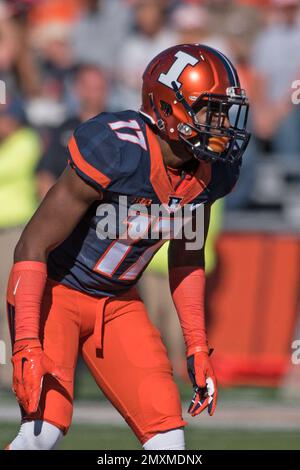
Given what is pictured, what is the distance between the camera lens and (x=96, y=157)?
3.91 m

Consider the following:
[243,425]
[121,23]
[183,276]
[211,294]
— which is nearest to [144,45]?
[121,23]

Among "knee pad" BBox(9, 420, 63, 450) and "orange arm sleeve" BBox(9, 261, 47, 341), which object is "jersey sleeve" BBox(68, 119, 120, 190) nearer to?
"orange arm sleeve" BBox(9, 261, 47, 341)

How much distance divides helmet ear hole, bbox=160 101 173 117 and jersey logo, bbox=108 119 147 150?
115mm

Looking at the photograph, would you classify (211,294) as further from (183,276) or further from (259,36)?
(183,276)

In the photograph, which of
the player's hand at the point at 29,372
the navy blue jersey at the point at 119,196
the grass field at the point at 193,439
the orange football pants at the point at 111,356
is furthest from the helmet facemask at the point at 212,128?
the grass field at the point at 193,439

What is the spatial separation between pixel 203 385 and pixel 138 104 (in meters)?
5.38

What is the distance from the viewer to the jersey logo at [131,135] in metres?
4.01

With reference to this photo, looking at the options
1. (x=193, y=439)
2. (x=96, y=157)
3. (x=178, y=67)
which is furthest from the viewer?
(x=193, y=439)

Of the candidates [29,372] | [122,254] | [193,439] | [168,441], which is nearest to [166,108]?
[122,254]

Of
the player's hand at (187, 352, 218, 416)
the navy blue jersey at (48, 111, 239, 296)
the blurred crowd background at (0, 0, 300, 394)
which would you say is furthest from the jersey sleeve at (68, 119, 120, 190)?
the blurred crowd background at (0, 0, 300, 394)

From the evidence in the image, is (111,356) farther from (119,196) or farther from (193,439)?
(193,439)

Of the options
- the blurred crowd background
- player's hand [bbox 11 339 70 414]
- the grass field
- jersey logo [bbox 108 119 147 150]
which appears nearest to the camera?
player's hand [bbox 11 339 70 414]

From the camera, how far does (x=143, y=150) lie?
4.06 metres

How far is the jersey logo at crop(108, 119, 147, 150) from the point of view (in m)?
4.01
